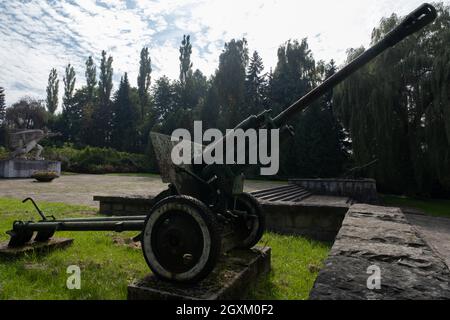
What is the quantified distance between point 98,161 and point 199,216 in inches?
1209

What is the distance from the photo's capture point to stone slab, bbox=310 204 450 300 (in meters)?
1.83

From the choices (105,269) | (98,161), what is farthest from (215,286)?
(98,161)

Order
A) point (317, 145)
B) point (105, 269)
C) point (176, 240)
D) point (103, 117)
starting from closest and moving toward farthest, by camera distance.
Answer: point (176, 240) < point (105, 269) < point (317, 145) < point (103, 117)

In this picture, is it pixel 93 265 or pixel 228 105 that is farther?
pixel 228 105

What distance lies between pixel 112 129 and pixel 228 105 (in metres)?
22.9

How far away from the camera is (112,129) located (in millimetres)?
45781

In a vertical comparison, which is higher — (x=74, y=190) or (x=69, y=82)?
(x=69, y=82)

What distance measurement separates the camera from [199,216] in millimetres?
2496

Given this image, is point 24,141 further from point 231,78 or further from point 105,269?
point 105,269

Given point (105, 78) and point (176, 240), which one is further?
point (105, 78)

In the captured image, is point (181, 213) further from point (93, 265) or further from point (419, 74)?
point (419, 74)

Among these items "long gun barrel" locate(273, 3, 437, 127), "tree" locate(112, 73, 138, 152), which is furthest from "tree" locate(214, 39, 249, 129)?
"long gun barrel" locate(273, 3, 437, 127)

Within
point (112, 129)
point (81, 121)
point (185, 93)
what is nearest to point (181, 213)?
point (185, 93)
